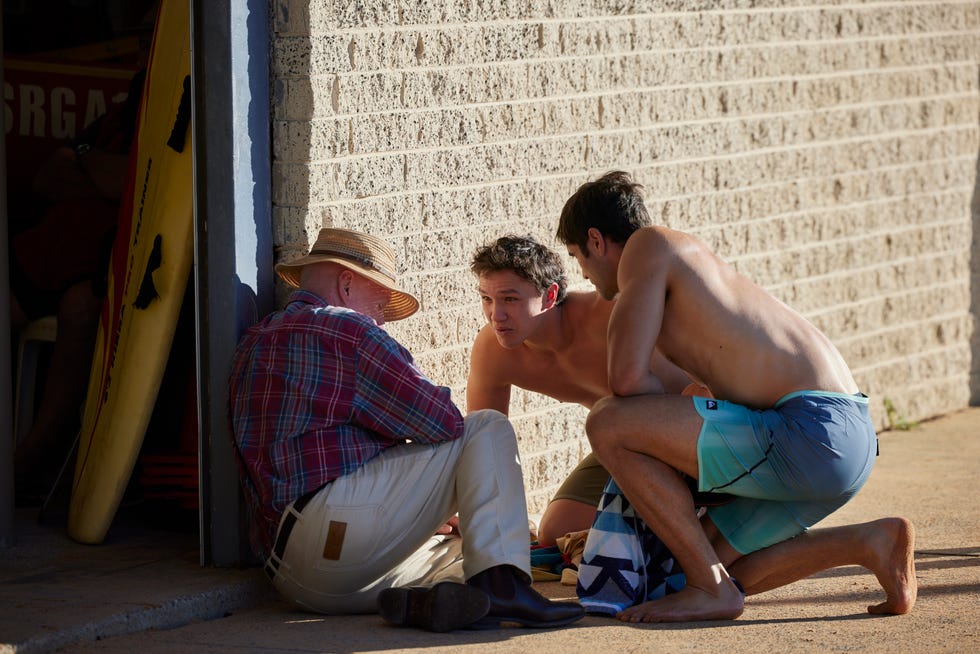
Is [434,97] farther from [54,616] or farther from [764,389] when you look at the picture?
[54,616]

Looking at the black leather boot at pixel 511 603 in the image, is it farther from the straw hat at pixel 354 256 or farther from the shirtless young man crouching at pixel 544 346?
the shirtless young man crouching at pixel 544 346

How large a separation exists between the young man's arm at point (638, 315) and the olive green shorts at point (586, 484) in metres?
0.95

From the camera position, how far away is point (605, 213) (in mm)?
5160

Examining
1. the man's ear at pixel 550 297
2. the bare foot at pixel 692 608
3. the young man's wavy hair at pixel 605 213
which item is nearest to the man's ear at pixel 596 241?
the young man's wavy hair at pixel 605 213

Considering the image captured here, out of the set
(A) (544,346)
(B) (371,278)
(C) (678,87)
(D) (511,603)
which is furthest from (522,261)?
(C) (678,87)

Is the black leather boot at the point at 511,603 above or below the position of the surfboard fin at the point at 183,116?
below

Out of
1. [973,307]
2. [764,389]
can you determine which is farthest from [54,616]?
[973,307]

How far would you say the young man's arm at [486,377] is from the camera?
580 centimetres

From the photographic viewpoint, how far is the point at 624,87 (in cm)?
680

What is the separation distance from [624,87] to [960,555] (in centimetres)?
242

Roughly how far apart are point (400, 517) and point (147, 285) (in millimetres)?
1253

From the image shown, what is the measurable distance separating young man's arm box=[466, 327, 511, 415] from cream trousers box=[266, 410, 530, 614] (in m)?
1.00

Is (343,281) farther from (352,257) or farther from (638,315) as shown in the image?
(638,315)

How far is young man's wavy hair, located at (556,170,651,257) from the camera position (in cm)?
516
